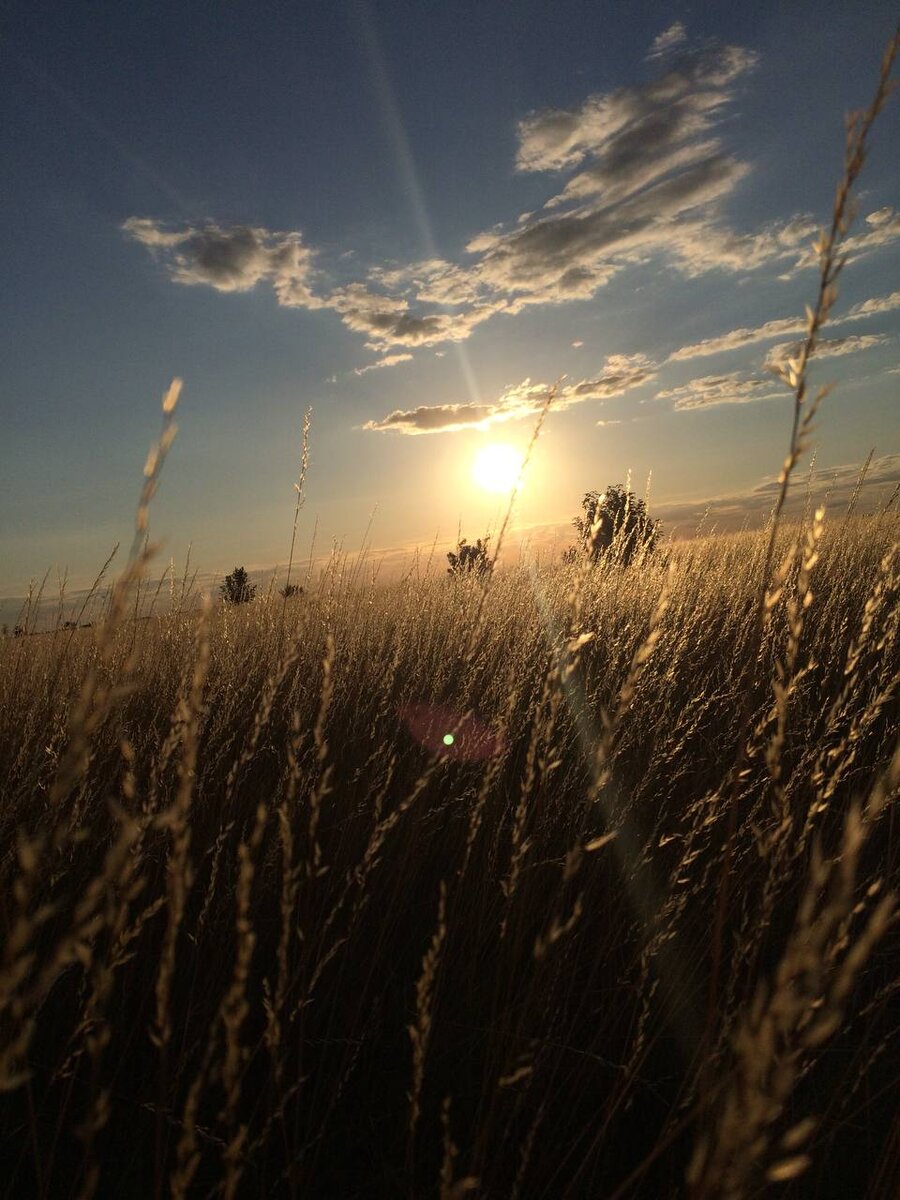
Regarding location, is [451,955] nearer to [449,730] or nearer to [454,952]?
[454,952]

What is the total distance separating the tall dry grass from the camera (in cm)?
83

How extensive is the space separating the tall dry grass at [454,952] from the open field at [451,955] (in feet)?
0.03

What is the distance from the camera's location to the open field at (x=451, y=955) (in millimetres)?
842

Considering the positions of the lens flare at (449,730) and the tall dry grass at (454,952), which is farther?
the lens flare at (449,730)

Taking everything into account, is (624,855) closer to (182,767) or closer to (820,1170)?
(820,1170)

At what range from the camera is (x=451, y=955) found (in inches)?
71.0

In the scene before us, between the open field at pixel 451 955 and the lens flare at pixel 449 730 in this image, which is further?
the lens flare at pixel 449 730

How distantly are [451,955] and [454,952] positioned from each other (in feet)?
0.04

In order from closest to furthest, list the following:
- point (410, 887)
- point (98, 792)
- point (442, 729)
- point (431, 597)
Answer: point (410, 887) → point (98, 792) → point (442, 729) → point (431, 597)

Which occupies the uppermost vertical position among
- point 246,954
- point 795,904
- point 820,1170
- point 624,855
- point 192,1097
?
point 246,954

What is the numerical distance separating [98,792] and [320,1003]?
4.03ft

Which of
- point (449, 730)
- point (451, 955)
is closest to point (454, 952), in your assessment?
point (451, 955)

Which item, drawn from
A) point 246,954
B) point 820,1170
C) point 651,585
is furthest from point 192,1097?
point 651,585

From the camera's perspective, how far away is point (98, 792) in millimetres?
2438
